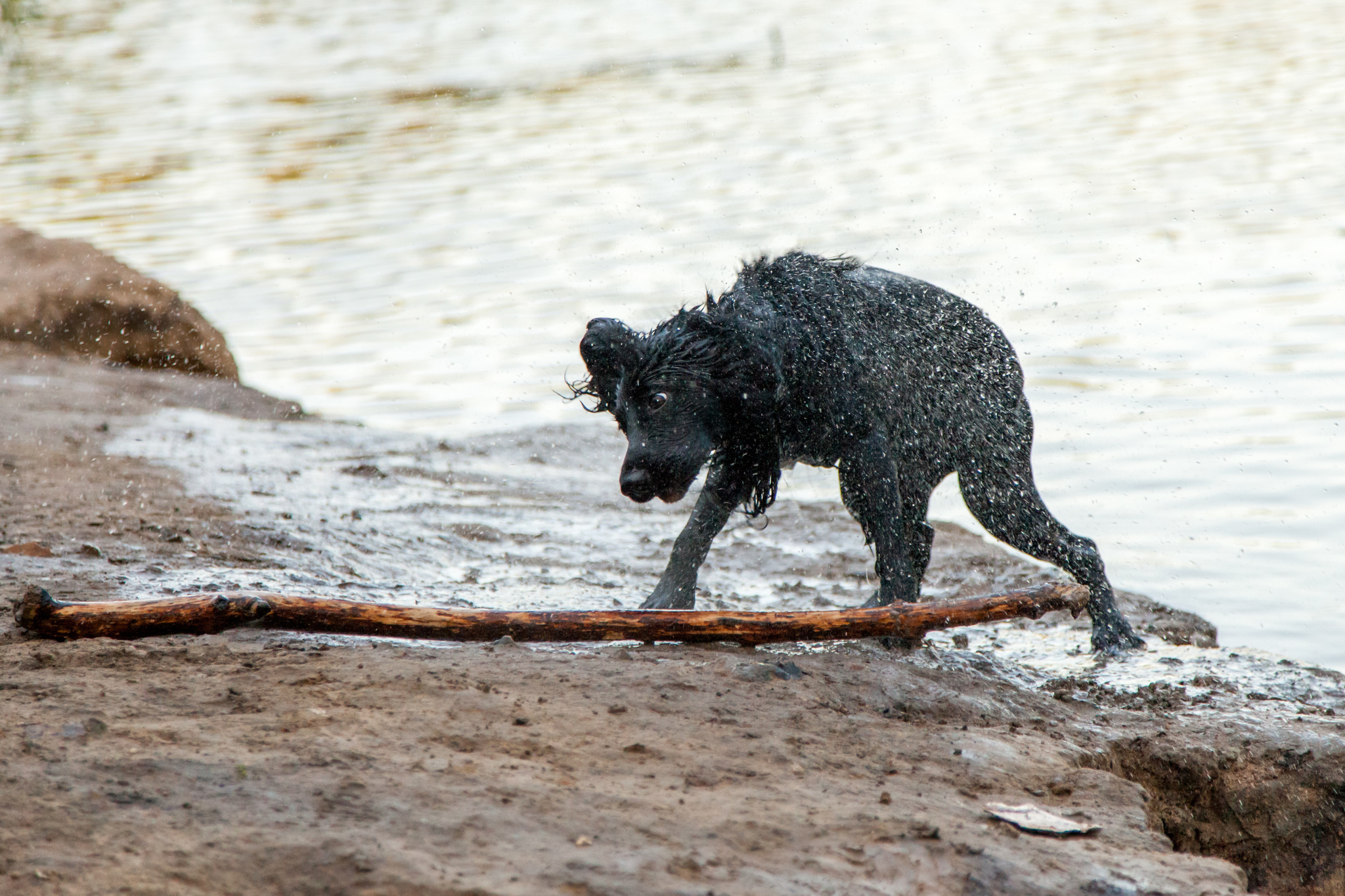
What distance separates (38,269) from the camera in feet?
33.8

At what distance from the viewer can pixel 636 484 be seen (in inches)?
180

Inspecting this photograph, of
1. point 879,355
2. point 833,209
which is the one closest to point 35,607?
point 879,355

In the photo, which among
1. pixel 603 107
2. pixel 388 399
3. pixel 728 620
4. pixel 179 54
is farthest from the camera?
pixel 179 54

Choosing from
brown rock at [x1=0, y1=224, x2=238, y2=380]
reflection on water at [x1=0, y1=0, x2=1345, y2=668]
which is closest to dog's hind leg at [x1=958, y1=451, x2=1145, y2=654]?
reflection on water at [x1=0, y1=0, x2=1345, y2=668]

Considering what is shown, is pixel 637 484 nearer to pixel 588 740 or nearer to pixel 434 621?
pixel 434 621

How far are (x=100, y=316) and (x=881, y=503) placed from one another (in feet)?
24.5

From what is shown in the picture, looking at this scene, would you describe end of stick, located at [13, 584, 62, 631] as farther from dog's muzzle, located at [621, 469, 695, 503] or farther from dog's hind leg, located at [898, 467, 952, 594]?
dog's hind leg, located at [898, 467, 952, 594]

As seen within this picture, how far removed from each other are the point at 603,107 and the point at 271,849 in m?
16.4

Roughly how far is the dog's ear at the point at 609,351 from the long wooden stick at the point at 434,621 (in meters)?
0.91

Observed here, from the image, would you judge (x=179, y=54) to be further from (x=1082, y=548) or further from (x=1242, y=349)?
(x=1082, y=548)

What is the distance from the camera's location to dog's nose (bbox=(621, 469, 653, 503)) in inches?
180

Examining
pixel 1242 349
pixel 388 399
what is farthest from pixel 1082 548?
pixel 388 399

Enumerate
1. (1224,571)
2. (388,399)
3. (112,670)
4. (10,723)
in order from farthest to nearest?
(388,399), (1224,571), (112,670), (10,723)

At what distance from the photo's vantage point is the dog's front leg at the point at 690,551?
522cm
